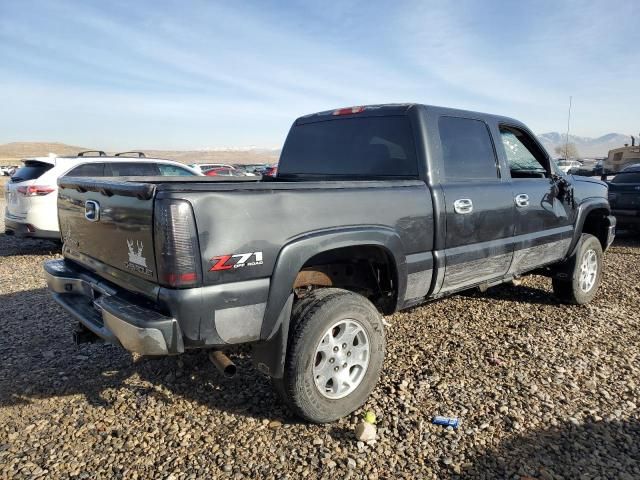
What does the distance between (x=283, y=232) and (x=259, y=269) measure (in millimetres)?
238

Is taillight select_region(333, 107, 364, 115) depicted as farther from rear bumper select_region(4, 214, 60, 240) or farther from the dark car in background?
the dark car in background

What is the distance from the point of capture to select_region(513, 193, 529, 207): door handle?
4086 millimetres

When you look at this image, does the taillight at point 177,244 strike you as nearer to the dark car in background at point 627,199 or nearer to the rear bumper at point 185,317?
the rear bumper at point 185,317

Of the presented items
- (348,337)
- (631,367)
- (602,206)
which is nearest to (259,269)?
(348,337)

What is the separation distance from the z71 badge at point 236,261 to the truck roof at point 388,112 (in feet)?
5.78

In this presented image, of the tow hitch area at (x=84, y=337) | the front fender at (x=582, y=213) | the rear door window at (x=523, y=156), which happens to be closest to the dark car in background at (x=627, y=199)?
the front fender at (x=582, y=213)

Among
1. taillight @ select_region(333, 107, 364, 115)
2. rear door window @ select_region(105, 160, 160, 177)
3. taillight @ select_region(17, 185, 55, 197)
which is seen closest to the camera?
taillight @ select_region(333, 107, 364, 115)

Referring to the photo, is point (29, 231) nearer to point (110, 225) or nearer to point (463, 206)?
point (110, 225)

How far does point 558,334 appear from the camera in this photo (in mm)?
4312

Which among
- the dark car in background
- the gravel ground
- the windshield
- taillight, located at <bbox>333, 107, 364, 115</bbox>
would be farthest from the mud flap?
the windshield

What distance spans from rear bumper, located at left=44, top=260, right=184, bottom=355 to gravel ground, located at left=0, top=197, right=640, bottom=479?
0.67 m

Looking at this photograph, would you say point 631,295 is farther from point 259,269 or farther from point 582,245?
point 259,269

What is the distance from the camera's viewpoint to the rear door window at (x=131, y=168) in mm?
8272

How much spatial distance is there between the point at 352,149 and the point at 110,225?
198cm
